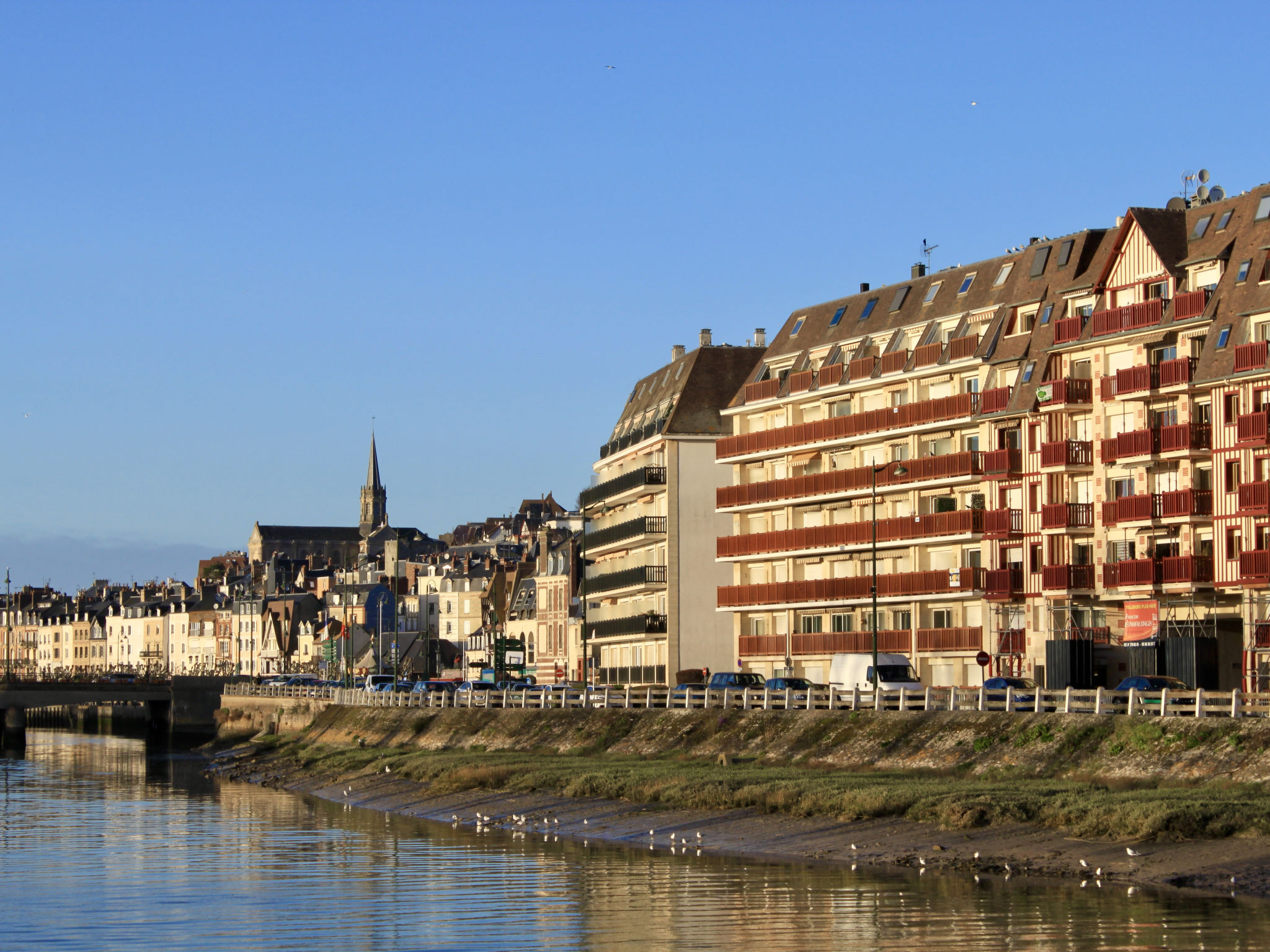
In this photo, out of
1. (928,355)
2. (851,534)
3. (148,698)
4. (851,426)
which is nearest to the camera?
(928,355)

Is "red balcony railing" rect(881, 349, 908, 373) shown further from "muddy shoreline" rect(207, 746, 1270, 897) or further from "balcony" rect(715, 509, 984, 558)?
"muddy shoreline" rect(207, 746, 1270, 897)

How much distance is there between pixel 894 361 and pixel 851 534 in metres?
8.63

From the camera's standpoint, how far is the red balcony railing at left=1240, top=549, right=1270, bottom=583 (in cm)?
6588

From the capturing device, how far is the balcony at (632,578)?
4161 inches

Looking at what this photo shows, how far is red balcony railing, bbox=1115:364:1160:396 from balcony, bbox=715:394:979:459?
10.1 metres

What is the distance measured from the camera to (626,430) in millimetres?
118750

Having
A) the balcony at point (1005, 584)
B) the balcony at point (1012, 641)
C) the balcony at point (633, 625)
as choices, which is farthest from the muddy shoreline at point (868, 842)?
the balcony at point (633, 625)

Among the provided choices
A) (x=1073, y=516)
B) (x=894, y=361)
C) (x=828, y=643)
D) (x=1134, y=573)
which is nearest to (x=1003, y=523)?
(x=1073, y=516)

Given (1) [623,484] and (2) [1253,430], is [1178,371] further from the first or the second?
(1) [623,484]

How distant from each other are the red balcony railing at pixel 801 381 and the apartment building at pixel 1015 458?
12cm

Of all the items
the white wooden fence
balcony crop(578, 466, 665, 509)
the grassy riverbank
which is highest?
balcony crop(578, 466, 665, 509)

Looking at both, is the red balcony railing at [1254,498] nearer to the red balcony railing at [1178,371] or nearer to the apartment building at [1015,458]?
the apartment building at [1015,458]

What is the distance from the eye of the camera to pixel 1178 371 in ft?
232

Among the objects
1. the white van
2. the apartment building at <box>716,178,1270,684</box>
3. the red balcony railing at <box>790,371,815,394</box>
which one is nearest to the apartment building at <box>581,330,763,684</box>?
the apartment building at <box>716,178,1270,684</box>
